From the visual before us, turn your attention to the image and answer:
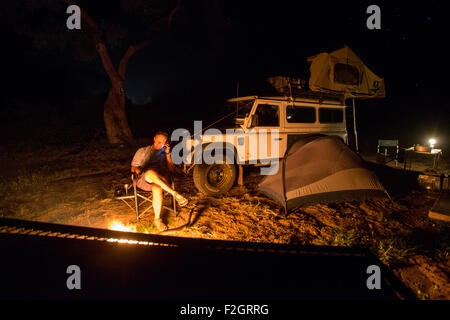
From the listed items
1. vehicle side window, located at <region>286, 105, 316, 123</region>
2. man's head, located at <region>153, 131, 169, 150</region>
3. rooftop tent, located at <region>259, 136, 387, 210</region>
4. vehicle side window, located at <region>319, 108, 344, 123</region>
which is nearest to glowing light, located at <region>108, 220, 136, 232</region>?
man's head, located at <region>153, 131, 169, 150</region>

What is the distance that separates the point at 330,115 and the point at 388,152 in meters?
3.08

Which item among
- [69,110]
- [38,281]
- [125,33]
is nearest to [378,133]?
[125,33]

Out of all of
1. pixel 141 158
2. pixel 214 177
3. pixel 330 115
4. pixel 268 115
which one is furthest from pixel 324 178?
pixel 141 158

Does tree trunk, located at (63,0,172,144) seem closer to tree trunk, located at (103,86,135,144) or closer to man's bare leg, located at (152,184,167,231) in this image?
tree trunk, located at (103,86,135,144)

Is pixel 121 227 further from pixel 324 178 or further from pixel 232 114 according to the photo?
pixel 324 178

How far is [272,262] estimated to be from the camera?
1126 millimetres

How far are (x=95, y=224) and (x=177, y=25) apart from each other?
1101 cm

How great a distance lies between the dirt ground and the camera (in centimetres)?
307

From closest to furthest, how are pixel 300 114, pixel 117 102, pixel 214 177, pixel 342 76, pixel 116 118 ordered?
pixel 214 177, pixel 300 114, pixel 342 76, pixel 117 102, pixel 116 118

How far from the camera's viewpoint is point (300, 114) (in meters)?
5.64

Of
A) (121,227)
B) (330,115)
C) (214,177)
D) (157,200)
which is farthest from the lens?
(330,115)

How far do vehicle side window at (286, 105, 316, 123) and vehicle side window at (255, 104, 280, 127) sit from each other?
0.30 m

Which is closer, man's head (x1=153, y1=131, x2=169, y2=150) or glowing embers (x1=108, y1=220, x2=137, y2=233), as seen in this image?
glowing embers (x1=108, y1=220, x2=137, y2=233)
